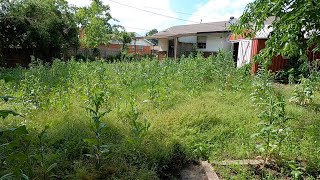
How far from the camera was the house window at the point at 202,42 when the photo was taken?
810 inches

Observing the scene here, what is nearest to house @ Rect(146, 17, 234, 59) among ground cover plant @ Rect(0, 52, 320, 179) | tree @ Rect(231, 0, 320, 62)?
ground cover plant @ Rect(0, 52, 320, 179)

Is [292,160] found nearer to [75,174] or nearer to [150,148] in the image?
[150,148]

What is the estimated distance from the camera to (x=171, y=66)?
8.27 metres

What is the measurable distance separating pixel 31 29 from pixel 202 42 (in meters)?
12.7

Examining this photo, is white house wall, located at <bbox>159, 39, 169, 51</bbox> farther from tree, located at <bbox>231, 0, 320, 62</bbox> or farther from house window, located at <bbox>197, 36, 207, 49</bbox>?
tree, located at <bbox>231, 0, 320, 62</bbox>

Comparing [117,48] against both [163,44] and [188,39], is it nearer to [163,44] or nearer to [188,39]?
[163,44]

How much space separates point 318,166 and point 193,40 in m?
19.8

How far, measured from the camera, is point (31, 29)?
13156 mm

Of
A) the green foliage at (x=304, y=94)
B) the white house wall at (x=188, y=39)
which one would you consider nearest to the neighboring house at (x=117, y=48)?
the white house wall at (x=188, y=39)

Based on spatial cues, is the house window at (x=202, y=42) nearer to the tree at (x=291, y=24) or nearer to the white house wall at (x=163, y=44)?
the white house wall at (x=163, y=44)

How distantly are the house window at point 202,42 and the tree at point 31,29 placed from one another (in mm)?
10725

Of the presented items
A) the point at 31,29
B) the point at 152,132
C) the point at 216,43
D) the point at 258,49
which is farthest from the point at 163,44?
the point at 152,132

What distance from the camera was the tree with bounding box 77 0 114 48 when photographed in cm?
2264

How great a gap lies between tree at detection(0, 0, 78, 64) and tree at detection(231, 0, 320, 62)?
1227 cm
